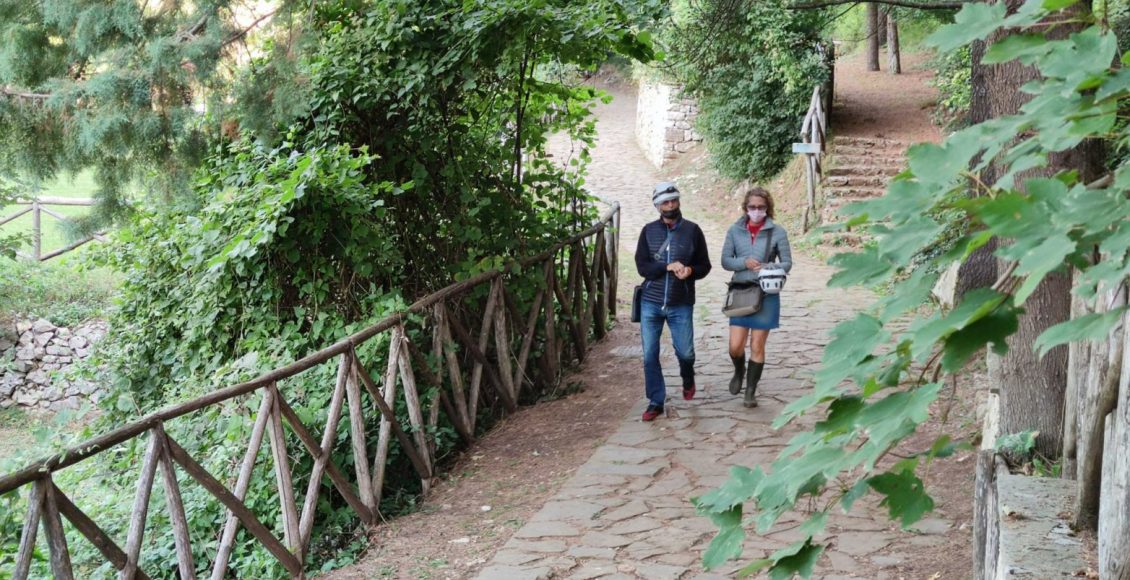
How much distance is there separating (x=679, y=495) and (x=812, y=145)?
10.8 m

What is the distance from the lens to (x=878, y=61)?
80.3 feet

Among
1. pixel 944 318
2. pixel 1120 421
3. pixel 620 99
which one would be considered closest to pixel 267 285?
pixel 1120 421

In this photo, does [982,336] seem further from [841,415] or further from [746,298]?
[746,298]

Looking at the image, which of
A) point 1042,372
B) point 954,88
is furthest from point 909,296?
point 954,88

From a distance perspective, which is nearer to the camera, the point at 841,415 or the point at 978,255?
the point at 841,415

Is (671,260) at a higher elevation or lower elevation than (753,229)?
lower

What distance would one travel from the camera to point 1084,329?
1.21 metres

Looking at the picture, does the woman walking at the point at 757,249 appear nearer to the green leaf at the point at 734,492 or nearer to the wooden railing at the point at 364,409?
the wooden railing at the point at 364,409

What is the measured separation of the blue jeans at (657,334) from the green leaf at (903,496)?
5603 millimetres

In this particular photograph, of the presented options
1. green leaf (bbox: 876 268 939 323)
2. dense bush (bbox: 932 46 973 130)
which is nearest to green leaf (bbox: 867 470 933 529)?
green leaf (bbox: 876 268 939 323)

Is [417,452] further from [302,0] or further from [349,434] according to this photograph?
[302,0]

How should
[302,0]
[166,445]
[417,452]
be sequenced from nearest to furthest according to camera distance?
[166,445]
[302,0]
[417,452]

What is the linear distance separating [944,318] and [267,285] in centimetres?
644

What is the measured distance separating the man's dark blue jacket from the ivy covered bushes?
9379 millimetres
